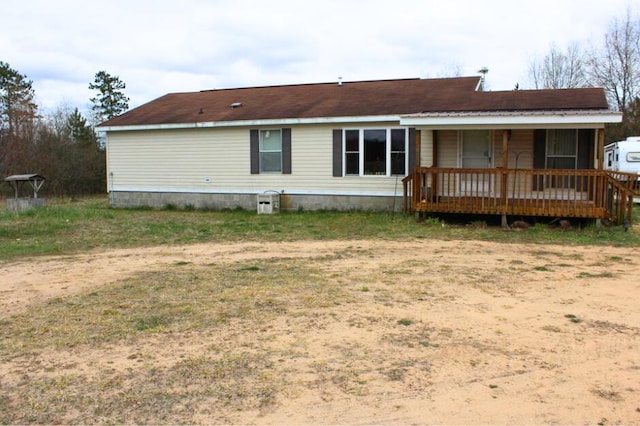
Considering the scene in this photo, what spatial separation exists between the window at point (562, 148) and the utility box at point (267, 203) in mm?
7105

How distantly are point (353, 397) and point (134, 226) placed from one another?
992 cm

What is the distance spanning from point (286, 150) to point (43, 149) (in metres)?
18.3

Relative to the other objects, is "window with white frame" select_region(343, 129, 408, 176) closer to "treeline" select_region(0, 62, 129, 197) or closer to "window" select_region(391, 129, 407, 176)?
"window" select_region(391, 129, 407, 176)

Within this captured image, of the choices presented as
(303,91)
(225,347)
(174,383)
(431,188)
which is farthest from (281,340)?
(303,91)

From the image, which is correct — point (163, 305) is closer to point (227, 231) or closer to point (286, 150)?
point (227, 231)

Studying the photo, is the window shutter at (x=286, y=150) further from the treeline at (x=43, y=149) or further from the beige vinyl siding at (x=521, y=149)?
the treeline at (x=43, y=149)

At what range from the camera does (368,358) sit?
419 centimetres

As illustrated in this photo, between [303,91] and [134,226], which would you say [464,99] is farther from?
[134,226]

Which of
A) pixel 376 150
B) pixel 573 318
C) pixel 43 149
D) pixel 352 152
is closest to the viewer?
pixel 573 318

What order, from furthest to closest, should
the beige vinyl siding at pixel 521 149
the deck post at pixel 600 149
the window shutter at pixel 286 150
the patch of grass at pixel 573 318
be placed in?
1. the window shutter at pixel 286 150
2. the beige vinyl siding at pixel 521 149
3. the deck post at pixel 600 149
4. the patch of grass at pixel 573 318

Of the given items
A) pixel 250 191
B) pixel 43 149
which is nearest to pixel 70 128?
pixel 43 149

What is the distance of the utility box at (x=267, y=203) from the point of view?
50.4ft

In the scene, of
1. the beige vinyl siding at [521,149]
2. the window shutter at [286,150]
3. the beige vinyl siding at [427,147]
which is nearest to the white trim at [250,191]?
the window shutter at [286,150]

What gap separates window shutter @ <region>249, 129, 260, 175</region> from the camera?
52.1 ft
